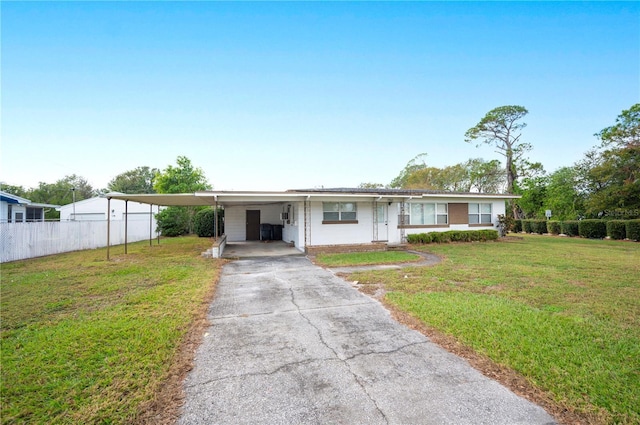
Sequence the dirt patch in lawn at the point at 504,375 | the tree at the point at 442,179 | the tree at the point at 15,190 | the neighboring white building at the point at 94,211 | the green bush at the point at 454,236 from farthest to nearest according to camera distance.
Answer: the tree at the point at 442,179, the tree at the point at 15,190, the neighboring white building at the point at 94,211, the green bush at the point at 454,236, the dirt patch in lawn at the point at 504,375

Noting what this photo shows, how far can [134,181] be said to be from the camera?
4456 cm

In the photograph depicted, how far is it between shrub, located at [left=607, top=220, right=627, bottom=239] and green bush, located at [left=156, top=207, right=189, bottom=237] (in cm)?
2889

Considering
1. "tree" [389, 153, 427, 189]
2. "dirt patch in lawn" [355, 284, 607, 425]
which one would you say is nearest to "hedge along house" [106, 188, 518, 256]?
"dirt patch in lawn" [355, 284, 607, 425]

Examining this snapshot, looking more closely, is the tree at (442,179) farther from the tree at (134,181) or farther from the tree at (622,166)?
the tree at (134,181)

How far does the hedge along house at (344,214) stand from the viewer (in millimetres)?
11891

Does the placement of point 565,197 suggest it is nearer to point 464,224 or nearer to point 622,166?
point 622,166

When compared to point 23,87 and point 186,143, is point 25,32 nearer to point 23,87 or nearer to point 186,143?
point 23,87

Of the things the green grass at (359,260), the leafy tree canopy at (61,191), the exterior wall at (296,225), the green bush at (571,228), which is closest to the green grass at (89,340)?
the green grass at (359,260)

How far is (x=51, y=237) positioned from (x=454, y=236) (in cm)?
1869

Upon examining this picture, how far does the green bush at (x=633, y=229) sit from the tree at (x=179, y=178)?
3066 centimetres

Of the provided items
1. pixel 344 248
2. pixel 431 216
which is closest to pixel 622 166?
pixel 431 216

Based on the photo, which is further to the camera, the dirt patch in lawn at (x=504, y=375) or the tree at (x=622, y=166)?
the tree at (x=622, y=166)

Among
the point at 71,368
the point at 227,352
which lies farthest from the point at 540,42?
the point at 71,368

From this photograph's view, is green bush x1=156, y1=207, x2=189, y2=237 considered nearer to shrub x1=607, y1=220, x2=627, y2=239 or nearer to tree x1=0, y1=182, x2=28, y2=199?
shrub x1=607, y1=220, x2=627, y2=239
